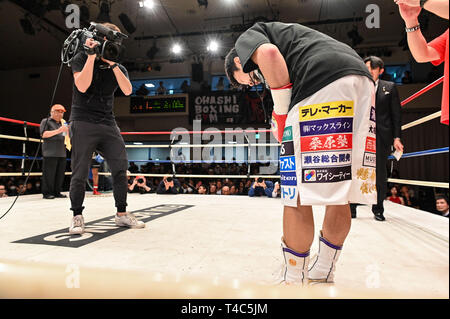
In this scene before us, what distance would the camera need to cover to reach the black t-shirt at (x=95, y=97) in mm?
1519

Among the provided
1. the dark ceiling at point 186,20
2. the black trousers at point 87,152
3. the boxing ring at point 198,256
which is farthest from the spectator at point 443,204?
the dark ceiling at point 186,20

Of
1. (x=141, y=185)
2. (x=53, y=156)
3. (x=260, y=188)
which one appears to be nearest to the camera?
(x=53, y=156)

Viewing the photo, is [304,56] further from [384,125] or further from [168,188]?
[168,188]

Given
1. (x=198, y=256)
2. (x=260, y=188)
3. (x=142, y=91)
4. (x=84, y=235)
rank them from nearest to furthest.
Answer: (x=198, y=256)
(x=84, y=235)
(x=260, y=188)
(x=142, y=91)

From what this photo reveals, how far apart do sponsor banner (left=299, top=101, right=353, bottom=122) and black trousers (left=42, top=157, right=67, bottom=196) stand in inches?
129

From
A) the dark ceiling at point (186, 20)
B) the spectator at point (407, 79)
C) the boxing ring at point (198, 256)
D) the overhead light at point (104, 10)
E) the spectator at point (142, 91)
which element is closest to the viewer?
the boxing ring at point (198, 256)

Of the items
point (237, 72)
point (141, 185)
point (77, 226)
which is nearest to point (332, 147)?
point (237, 72)

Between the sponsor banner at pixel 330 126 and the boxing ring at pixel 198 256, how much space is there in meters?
0.26

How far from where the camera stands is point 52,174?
3.15 meters

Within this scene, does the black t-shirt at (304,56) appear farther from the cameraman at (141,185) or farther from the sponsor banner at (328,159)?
the cameraman at (141,185)

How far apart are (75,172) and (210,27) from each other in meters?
6.52

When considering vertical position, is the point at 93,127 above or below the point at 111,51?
below

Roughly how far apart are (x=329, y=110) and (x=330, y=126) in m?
0.04
